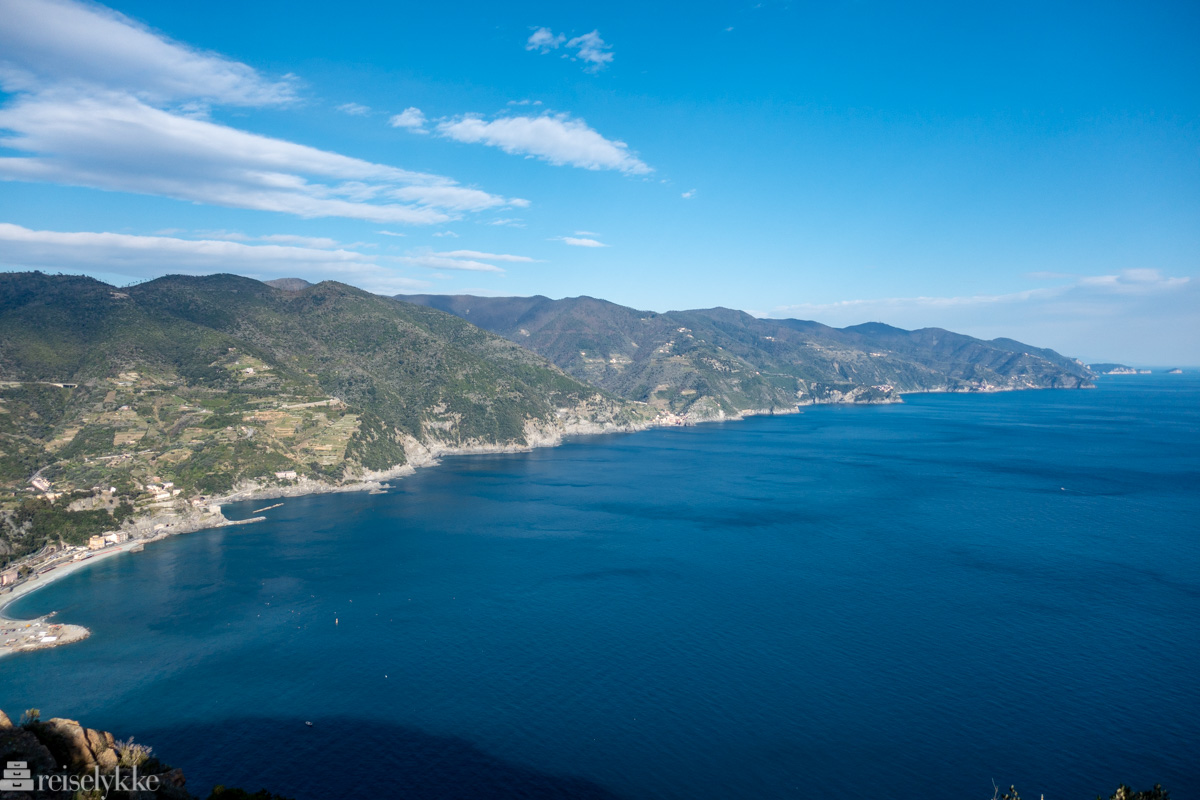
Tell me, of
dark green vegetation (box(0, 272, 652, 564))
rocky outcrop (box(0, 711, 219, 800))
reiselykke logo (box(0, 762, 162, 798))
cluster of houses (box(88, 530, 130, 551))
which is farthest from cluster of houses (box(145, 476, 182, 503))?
reiselykke logo (box(0, 762, 162, 798))

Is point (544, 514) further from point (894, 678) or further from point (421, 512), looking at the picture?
point (894, 678)

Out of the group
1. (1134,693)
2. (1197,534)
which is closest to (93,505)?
(1134,693)

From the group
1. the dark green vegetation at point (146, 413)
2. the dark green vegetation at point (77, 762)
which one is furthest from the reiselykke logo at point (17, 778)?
the dark green vegetation at point (146, 413)

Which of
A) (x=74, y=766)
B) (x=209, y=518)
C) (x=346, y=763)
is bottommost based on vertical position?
(x=346, y=763)

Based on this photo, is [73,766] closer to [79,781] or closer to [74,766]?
[74,766]

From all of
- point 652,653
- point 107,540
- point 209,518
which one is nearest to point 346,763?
point 652,653

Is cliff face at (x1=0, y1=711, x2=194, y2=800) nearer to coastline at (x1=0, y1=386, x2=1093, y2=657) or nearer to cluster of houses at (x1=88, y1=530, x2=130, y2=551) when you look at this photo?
coastline at (x1=0, y1=386, x2=1093, y2=657)

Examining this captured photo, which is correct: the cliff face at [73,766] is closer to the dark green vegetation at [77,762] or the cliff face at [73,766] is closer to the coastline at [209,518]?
the dark green vegetation at [77,762]
